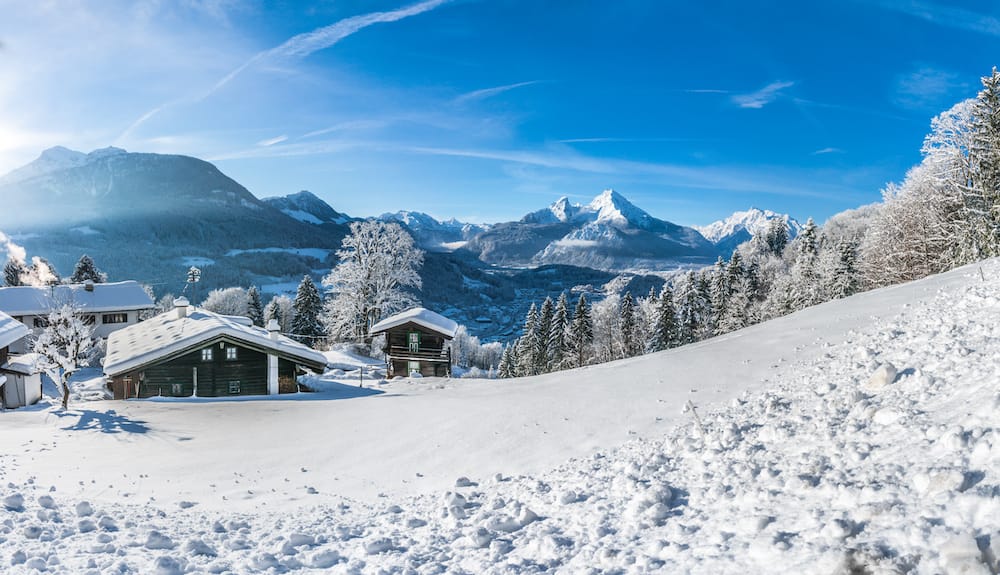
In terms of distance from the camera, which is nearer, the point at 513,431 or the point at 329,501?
the point at 329,501

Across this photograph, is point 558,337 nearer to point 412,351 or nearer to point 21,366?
point 412,351

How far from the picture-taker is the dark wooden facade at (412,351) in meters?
38.1

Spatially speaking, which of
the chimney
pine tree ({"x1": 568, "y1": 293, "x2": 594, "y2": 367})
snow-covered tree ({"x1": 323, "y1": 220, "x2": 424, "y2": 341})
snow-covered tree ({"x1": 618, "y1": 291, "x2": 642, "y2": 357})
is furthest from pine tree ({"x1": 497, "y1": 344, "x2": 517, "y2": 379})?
the chimney

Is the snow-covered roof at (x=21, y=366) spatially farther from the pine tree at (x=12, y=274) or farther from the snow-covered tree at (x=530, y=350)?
the pine tree at (x=12, y=274)

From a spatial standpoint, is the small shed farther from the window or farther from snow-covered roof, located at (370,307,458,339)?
the window

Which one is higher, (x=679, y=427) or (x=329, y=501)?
(x=679, y=427)

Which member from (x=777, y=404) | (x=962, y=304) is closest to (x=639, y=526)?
(x=777, y=404)

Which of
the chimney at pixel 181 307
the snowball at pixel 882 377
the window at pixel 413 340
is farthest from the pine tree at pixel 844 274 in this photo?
the chimney at pixel 181 307

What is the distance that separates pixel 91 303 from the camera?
53.7 metres

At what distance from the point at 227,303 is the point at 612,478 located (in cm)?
10516

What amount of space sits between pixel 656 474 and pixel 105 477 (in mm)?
12635

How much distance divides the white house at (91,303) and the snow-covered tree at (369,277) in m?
24.9

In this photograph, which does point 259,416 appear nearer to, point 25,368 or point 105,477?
point 105,477

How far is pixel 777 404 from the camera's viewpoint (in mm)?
9914
